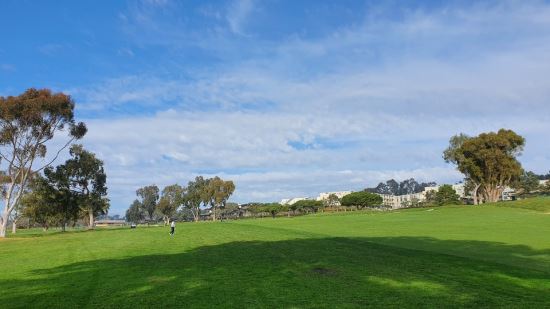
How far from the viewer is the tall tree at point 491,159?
98.0m

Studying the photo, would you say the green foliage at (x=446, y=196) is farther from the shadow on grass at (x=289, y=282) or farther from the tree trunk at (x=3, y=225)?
the shadow on grass at (x=289, y=282)

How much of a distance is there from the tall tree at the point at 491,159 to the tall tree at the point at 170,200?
76.0m

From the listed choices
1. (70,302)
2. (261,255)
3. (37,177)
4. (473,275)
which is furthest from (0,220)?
(473,275)

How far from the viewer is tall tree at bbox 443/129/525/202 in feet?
322

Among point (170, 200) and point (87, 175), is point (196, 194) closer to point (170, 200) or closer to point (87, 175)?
point (170, 200)

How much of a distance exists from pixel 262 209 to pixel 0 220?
99720 mm

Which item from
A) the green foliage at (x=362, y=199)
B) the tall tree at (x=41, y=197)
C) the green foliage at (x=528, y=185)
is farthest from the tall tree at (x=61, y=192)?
the green foliage at (x=528, y=185)

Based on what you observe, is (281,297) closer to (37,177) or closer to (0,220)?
(0,220)

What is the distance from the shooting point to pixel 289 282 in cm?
1350

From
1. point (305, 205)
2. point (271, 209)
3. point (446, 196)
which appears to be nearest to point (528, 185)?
point (446, 196)

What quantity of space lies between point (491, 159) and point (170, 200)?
283 feet

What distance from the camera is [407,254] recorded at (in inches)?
781

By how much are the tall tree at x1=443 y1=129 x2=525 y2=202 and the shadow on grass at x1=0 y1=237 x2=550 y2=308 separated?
85.8 m

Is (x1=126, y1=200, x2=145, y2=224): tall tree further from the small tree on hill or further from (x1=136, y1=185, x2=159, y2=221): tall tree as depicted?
the small tree on hill
